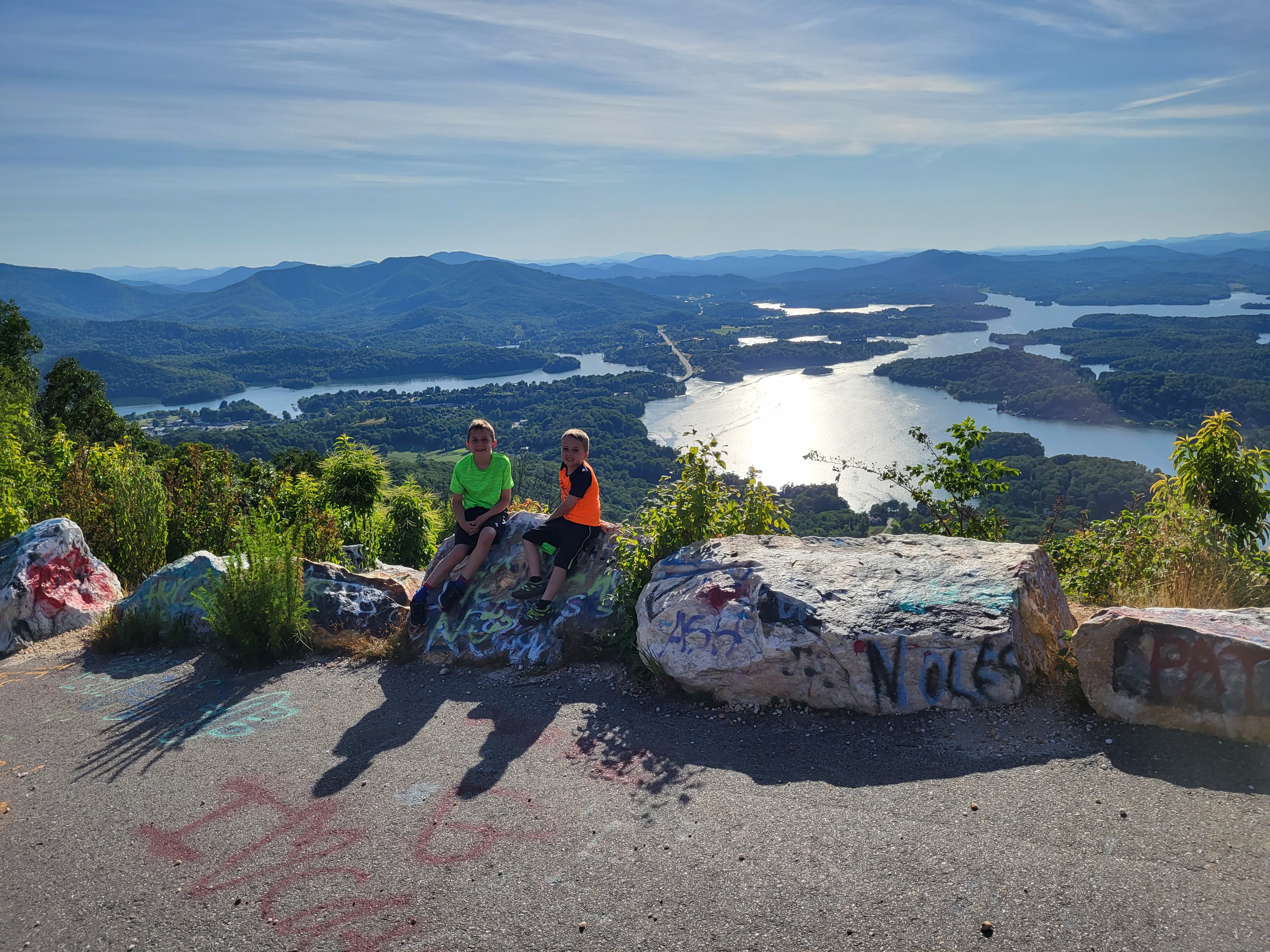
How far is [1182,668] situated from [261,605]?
6549 millimetres

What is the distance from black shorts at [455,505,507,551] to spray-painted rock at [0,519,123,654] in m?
3.84

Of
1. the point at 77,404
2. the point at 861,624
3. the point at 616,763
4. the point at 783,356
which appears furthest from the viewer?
the point at 783,356

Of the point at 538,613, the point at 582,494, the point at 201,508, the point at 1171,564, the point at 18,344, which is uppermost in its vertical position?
the point at 18,344

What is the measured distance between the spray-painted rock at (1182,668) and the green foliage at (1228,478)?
2872 millimetres

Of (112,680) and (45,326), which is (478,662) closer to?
(112,680)

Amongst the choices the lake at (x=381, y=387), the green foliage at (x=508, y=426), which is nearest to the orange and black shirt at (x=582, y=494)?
the green foliage at (x=508, y=426)

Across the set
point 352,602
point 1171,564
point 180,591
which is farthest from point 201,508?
point 1171,564

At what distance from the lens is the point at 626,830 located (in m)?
3.64

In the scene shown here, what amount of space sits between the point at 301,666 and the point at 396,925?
3523mm

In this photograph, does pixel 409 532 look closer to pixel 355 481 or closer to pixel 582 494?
pixel 355 481

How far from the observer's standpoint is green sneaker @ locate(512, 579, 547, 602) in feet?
20.6

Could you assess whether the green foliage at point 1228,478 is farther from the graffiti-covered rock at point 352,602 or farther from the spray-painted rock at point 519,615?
the graffiti-covered rock at point 352,602

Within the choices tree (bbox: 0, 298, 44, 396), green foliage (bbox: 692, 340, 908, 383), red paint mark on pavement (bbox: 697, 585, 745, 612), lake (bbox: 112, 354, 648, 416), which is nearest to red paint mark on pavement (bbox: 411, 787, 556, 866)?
red paint mark on pavement (bbox: 697, 585, 745, 612)

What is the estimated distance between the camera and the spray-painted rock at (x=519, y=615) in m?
5.96
